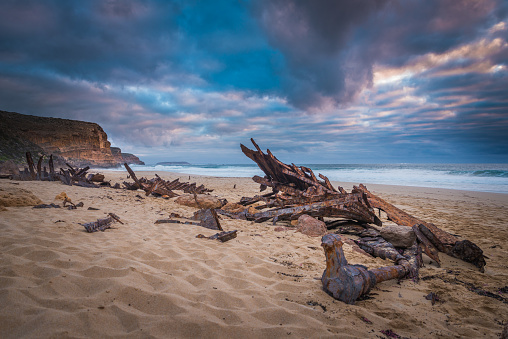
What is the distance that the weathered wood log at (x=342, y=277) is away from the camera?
220cm

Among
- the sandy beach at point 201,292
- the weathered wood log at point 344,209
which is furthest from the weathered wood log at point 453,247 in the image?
the weathered wood log at point 344,209

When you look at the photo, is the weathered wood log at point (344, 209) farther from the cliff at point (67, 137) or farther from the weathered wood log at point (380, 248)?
the cliff at point (67, 137)

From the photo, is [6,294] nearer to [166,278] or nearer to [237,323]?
[166,278]

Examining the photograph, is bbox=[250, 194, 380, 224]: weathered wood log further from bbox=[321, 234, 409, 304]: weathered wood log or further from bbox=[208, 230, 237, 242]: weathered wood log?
bbox=[321, 234, 409, 304]: weathered wood log

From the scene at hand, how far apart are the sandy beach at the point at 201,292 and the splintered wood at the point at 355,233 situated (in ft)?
0.57

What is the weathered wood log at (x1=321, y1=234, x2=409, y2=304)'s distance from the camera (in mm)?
2201

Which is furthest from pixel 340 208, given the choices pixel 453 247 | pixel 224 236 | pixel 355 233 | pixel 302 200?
pixel 224 236

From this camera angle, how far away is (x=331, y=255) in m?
2.30

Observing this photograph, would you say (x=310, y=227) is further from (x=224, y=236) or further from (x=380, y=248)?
(x=224, y=236)

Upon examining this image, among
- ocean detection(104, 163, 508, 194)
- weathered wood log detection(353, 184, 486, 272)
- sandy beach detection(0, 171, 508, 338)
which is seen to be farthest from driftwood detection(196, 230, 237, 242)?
ocean detection(104, 163, 508, 194)

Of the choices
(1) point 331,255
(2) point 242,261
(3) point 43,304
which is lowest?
(2) point 242,261

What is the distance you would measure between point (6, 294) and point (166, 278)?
3.94ft

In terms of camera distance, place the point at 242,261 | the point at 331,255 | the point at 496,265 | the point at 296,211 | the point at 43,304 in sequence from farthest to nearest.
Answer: the point at 296,211 < the point at 496,265 < the point at 242,261 < the point at 331,255 < the point at 43,304

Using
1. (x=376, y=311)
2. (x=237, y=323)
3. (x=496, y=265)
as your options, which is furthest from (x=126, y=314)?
(x=496, y=265)
